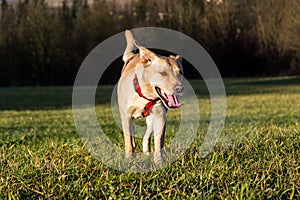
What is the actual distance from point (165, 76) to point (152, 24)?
1533 inches

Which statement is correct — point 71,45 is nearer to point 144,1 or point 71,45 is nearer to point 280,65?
point 144,1

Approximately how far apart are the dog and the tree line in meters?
36.1

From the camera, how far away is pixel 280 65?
47.0 m

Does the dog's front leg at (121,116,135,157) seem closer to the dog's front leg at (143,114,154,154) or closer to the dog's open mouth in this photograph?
the dog's front leg at (143,114,154,154)

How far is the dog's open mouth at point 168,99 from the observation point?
4.06 m

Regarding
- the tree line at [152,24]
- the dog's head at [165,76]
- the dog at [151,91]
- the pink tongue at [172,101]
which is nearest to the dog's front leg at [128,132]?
the dog at [151,91]

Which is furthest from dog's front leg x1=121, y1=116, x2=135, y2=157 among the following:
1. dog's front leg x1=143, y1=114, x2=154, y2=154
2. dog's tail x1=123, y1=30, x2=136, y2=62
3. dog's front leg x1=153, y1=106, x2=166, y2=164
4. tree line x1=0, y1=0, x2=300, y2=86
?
tree line x1=0, y1=0, x2=300, y2=86

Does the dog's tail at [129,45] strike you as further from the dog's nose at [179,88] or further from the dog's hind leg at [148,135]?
the dog's nose at [179,88]

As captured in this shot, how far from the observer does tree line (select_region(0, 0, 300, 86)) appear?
42.7m

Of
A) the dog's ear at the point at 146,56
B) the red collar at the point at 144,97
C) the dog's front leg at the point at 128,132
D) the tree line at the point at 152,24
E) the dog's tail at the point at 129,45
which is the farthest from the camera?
the tree line at the point at 152,24

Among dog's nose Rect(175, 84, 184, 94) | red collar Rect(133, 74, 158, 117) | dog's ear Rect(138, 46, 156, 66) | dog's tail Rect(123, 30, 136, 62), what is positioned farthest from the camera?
dog's tail Rect(123, 30, 136, 62)

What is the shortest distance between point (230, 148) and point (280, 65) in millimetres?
43782

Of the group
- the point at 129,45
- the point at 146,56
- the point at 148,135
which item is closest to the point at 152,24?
the point at 129,45

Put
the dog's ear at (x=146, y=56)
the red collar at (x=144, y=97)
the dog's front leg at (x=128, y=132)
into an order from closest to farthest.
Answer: the dog's ear at (x=146, y=56) → the red collar at (x=144, y=97) → the dog's front leg at (x=128, y=132)
